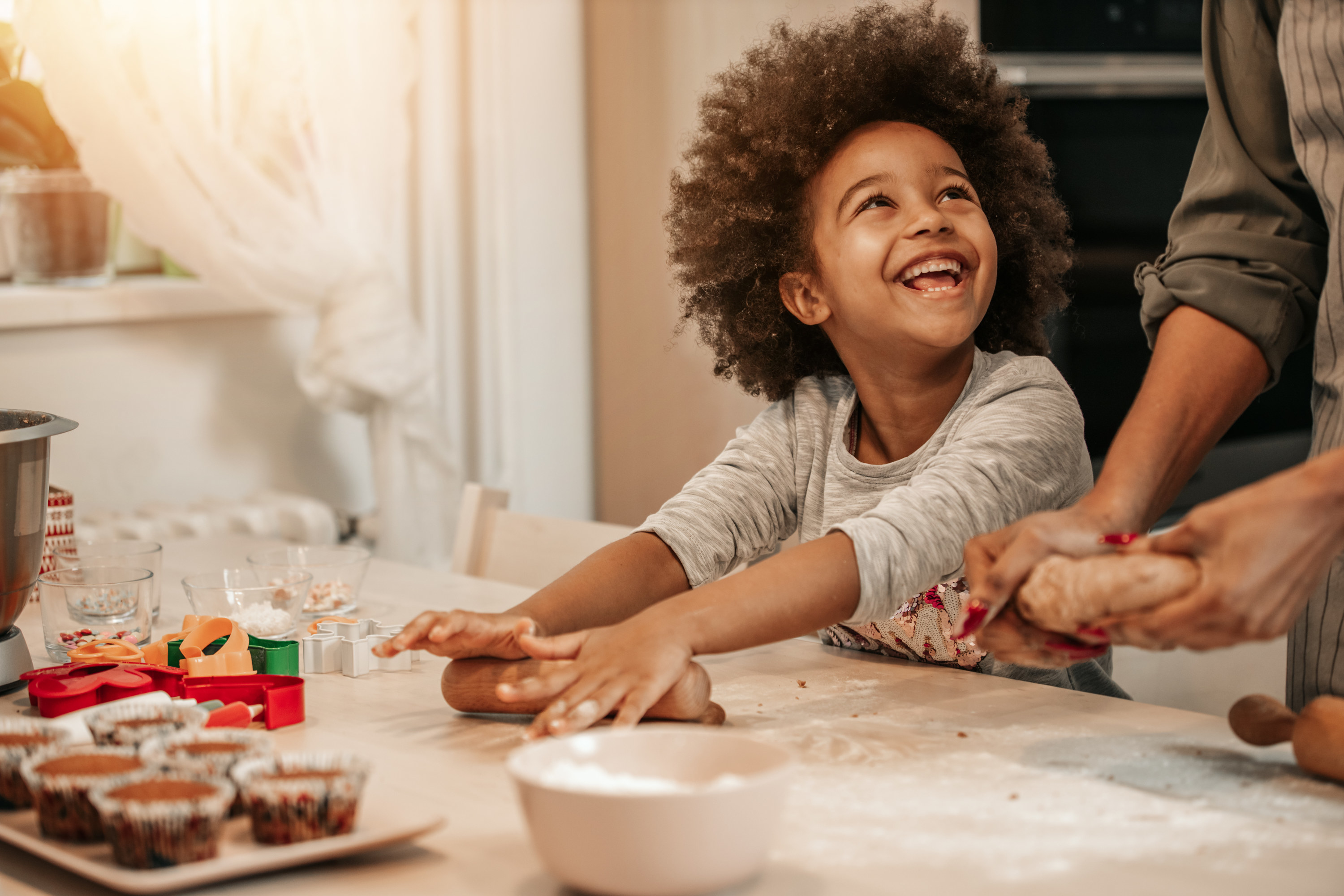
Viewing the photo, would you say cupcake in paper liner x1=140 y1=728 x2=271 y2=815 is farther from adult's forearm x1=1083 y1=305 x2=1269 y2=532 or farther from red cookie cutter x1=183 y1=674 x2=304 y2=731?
adult's forearm x1=1083 y1=305 x2=1269 y2=532

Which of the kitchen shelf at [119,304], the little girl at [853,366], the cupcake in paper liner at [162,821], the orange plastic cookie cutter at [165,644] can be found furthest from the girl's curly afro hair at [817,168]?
the kitchen shelf at [119,304]

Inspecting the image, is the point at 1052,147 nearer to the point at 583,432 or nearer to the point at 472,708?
the point at 583,432

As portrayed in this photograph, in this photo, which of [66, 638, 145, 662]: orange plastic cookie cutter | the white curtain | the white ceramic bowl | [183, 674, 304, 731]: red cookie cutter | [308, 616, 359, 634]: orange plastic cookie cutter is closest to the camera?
the white ceramic bowl

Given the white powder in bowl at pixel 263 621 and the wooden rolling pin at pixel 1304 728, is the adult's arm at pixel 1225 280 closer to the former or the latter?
the wooden rolling pin at pixel 1304 728

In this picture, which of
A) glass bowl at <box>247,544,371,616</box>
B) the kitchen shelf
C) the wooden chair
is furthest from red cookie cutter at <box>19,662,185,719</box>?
the kitchen shelf

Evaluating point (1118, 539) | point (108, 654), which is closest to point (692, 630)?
point (1118, 539)

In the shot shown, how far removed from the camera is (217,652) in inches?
43.1

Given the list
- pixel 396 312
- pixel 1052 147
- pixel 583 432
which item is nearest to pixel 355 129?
pixel 396 312

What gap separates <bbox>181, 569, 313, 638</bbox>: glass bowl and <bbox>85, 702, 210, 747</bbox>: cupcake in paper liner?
1.18 feet

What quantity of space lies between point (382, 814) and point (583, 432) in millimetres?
2334

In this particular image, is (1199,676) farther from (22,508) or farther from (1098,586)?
(22,508)

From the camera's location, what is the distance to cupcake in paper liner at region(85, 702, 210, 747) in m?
0.81

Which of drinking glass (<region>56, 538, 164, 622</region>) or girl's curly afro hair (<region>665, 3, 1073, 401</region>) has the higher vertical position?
girl's curly afro hair (<region>665, 3, 1073, 401</region>)

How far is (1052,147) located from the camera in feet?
8.27
